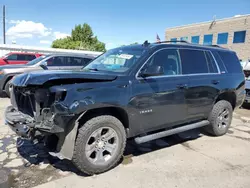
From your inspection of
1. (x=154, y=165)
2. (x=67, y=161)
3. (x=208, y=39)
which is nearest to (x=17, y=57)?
(x=67, y=161)

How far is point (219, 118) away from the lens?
507 cm

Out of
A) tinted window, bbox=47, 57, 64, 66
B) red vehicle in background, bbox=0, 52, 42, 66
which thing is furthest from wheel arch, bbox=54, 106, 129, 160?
red vehicle in background, bbox=0, 52, 42, 66

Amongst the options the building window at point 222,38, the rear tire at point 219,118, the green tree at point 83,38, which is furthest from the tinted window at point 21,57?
the green tree at point 83,38

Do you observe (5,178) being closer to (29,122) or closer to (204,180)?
(29,122)

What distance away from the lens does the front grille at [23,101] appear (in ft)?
10.3

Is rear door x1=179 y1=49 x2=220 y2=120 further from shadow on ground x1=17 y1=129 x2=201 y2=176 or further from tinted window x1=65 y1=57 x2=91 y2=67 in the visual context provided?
tinted window x1=65 y1=57 x2=91 y2=67

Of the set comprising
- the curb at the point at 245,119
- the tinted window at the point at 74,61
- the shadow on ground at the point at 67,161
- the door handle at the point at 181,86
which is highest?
the tinted window at the point at 74,61

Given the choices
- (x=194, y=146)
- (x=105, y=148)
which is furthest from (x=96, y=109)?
(x=194, y=146)

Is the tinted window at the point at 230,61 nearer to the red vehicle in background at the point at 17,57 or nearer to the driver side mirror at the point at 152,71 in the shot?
the driver side mirror at the point at 152,71

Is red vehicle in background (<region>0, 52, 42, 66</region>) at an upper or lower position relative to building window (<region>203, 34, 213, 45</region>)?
lower

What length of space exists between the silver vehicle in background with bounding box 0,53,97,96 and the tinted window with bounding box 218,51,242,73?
4630 millimetres

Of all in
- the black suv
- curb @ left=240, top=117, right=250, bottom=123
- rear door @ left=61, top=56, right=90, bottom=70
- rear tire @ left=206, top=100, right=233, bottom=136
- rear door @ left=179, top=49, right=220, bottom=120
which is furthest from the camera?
rear door @ left=61, top=56, right=90, bottom=70

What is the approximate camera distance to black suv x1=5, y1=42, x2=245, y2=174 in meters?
2.89

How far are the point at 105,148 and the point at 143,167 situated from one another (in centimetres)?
71
